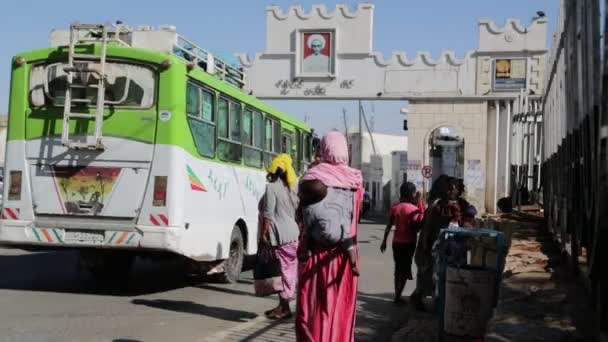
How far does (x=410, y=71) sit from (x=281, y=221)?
23.5m

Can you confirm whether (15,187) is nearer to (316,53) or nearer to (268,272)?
(268,272)

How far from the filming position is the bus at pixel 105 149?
29.3ft

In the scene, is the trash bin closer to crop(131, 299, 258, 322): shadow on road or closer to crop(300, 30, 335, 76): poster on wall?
crop(131, 299, 258, 322): shadow on road

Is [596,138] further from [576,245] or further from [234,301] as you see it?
[234,301]

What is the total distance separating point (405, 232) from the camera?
8.98m

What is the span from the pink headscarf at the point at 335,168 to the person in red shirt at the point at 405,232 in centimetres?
357

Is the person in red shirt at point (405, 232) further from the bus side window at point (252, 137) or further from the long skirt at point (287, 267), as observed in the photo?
the bus side window at point (252, 137)

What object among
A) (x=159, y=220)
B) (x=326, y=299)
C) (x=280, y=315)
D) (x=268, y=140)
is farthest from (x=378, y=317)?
(x=268, y=140)

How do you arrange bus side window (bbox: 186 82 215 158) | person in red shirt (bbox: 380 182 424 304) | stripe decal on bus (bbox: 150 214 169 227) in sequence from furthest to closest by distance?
bus side window (bbox: 186 82 215 158) → person in red shirt (bbox: 380 182 424 304) → stripe decal on bus (bbox: 150 214 169 227)

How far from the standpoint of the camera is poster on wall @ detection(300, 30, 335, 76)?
30844mm

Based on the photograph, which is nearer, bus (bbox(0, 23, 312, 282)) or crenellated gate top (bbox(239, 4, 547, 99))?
bus (bbox(0, 23, 312, 282))

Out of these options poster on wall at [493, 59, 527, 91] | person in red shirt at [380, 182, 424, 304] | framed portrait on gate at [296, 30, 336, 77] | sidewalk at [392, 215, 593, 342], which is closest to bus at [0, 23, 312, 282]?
person in red shirt at [380, 182, 424, 304]

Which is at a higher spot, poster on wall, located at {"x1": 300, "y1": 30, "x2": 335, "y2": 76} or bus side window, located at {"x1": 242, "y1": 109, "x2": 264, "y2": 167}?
poster on wall, located at {"x1": 300, "y1": 30, "x2": 335, "y2": 76}

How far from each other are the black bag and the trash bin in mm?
2543
